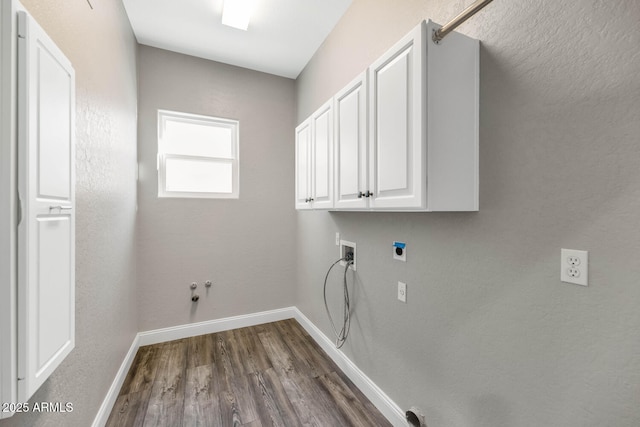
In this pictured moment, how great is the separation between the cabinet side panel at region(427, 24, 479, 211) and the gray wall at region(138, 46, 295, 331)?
2324 mm

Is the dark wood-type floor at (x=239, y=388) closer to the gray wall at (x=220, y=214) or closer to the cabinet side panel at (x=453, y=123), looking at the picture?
the gray wall at (x=220, y=214)

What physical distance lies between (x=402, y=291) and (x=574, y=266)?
2.79ft

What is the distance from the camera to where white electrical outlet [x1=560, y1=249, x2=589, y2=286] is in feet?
2.80

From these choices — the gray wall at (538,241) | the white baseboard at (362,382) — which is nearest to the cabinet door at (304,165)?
the gray wall at (538,241)

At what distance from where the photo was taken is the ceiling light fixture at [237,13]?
6.79 ft

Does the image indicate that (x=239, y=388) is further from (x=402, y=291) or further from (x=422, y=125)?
(x=422, y=125)

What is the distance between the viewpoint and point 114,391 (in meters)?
1.81

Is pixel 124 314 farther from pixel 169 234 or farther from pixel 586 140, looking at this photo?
pixel 586 140

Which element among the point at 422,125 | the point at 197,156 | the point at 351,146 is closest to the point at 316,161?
the point at 351,146

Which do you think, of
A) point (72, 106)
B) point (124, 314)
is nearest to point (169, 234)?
point (124, 314)

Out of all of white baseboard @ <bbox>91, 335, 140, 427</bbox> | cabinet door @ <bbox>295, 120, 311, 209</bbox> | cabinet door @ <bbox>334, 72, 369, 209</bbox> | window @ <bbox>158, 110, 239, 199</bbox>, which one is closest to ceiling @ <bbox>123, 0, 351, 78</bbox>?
window @ <bbox>158, 110, 239, 199</bbox>

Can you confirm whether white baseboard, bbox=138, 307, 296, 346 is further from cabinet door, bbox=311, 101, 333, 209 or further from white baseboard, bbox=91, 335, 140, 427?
cabinet door, bbox=311, 101, 333, 209

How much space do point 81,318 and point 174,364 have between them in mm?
1250

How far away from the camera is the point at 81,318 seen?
132 cm
